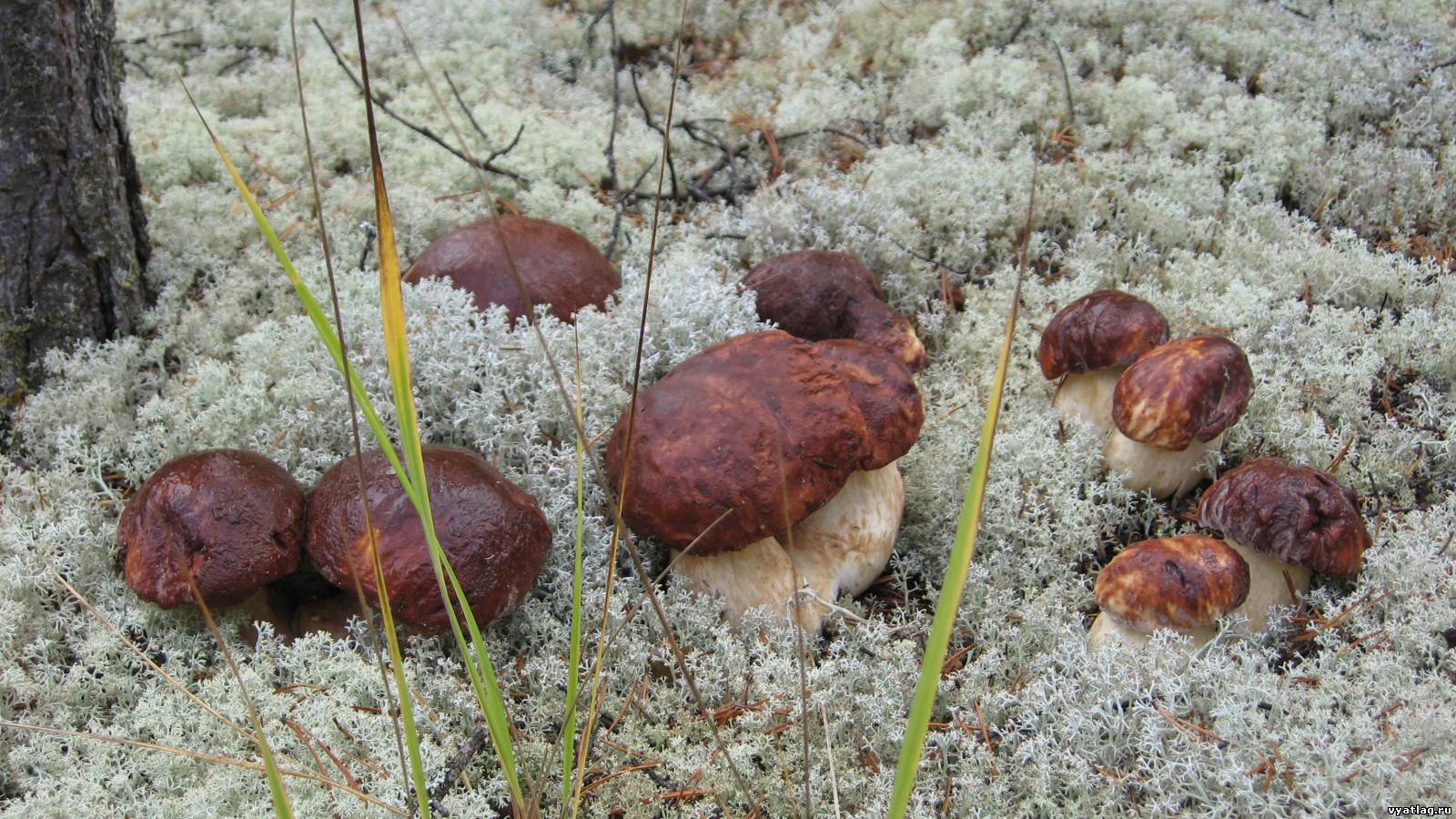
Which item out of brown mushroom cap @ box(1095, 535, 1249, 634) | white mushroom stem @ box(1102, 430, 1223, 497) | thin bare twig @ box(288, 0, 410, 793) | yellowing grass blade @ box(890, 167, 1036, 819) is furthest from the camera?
white mushroom stem @ box(1102, 430, 1223, 497)

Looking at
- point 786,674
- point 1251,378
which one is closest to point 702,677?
point 786,674

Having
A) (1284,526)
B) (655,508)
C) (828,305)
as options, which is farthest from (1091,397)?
(655,508)

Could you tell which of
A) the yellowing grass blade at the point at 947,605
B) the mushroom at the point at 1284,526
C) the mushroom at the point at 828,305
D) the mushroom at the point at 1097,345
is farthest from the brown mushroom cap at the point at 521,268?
the yellowing grass blade at the point at 947,605

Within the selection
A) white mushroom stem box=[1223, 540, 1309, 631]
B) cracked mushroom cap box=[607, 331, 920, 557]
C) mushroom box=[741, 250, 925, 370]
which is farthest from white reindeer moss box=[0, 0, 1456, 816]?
cracked mushroom cap box=[607, 331, 920, 557]

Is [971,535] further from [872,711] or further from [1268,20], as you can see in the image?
[1268,20]

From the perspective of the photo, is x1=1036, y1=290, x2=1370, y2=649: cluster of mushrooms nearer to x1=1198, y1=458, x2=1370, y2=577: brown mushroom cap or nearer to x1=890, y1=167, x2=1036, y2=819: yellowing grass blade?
x1=1198, y1=458, x2=1370, y2=577: brown mushroom cap

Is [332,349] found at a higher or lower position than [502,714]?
higher
